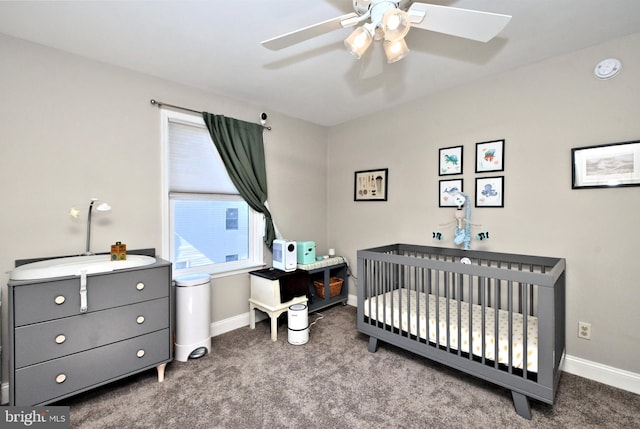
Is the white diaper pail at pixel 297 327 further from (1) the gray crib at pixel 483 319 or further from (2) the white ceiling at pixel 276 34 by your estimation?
(2) the white ceiling at pixel 276 34

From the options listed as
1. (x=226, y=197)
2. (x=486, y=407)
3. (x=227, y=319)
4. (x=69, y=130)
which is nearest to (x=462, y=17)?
(x=486, y=407)

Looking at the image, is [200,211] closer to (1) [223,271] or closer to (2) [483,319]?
(1) [223,271]

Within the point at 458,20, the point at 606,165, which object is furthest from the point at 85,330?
the point at 606,165

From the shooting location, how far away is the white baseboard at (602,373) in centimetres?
186

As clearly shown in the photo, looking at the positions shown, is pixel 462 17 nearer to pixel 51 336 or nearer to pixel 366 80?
pixel 366 80

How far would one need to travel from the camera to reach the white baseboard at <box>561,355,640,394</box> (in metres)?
1.86

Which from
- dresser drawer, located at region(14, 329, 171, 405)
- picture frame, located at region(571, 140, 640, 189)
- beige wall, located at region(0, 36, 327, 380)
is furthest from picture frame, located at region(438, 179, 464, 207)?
dresser drawer, located at region(14, 329, 171, 405)

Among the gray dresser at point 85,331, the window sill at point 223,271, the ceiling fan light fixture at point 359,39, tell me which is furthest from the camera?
the window sill at point 223,271

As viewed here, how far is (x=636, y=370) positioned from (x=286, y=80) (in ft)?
10.9

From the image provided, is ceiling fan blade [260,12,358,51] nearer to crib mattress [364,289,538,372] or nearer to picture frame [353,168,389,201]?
crib mattress [364,289,538,372]

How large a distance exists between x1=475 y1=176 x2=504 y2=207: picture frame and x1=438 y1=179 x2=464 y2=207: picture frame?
16 centimetres

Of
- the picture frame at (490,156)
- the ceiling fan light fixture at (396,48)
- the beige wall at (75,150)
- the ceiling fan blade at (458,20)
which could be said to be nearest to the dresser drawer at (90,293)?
the beige wall at (75,150)

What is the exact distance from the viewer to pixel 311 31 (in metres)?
1.41

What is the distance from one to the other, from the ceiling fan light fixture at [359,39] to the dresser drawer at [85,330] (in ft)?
6.59
